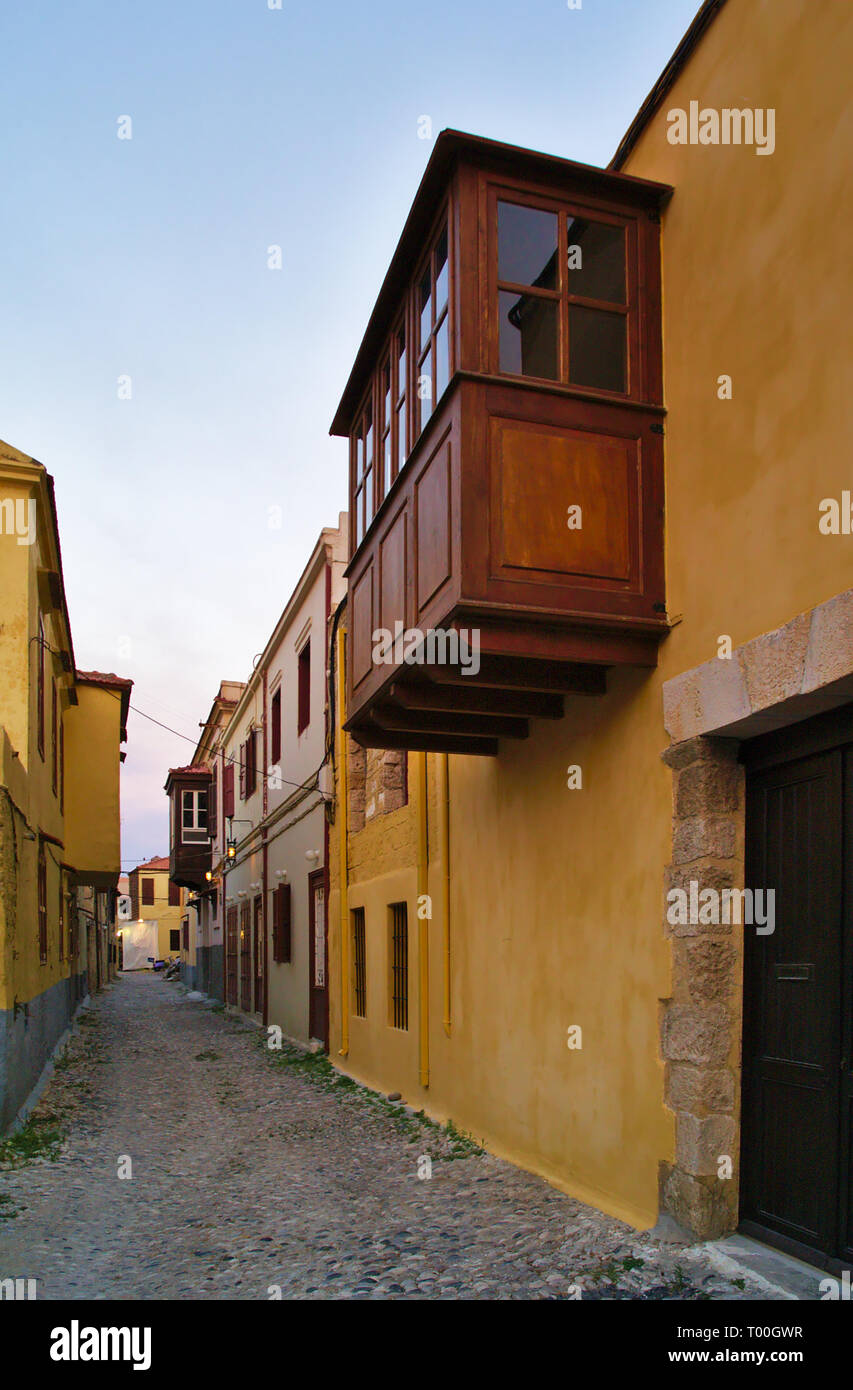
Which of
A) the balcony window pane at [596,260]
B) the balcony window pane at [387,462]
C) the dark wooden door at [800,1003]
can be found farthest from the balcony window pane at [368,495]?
the dark wooden door at [800,1003]

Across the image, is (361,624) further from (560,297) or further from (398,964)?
(398,964)

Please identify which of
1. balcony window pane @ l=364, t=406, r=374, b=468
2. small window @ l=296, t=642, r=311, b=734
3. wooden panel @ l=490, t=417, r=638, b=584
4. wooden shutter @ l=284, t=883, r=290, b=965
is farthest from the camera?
wooden shutter @ l=284, t=883, r=290, b=965

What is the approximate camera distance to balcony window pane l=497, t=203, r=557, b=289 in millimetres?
5680

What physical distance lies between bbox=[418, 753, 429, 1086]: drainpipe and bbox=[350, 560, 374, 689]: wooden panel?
204 centimetres

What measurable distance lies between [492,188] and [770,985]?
13.6ft

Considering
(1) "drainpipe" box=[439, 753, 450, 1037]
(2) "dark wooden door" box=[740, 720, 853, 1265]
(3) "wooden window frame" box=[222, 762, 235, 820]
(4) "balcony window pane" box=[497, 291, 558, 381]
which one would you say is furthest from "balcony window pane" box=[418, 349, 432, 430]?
(3) "wooden window frame" box=[222, 762, 235, 820]

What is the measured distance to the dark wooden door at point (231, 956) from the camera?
23875mm

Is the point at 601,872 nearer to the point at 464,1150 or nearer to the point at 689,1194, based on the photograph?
the point at 689,1194

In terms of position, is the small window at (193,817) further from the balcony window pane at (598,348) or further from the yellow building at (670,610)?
the balcony window pane at (598,348)

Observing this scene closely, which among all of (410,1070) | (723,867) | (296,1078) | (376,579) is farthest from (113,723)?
(723,867)

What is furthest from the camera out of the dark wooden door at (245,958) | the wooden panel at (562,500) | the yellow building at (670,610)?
the dark wooden door at (245,958)

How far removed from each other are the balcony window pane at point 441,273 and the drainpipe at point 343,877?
6.66m

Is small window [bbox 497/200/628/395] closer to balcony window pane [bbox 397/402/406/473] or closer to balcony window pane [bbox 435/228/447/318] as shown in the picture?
balcony window pane [bbox 435/228/447/318]
